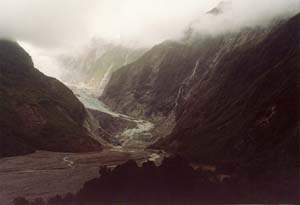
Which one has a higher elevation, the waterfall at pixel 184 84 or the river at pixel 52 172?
the waterfall at pixel 184 84

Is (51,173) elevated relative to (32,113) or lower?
lower

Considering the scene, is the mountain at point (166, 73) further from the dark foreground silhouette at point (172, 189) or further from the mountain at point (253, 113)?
the dark foreground silhouette at point (172, 189)

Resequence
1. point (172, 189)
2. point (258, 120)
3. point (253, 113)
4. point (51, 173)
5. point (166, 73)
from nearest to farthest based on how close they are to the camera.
→ 1. point (172, 189)
2. point (51, 173)
3. point (258, 120)
4. point (253, 113)
5. point (166, 73)

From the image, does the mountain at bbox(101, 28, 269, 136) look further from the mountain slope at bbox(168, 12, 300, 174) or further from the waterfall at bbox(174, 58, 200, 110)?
the mountain slope at bbox(168, 12, 300, 174)

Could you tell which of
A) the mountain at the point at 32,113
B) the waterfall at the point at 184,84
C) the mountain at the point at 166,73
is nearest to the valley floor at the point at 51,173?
the mountain at the point at 32,113

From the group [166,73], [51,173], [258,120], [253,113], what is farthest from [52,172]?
[166,73]

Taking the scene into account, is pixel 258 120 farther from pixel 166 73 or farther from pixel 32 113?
pixel 166 73

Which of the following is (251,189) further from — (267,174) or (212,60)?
(212,60)
